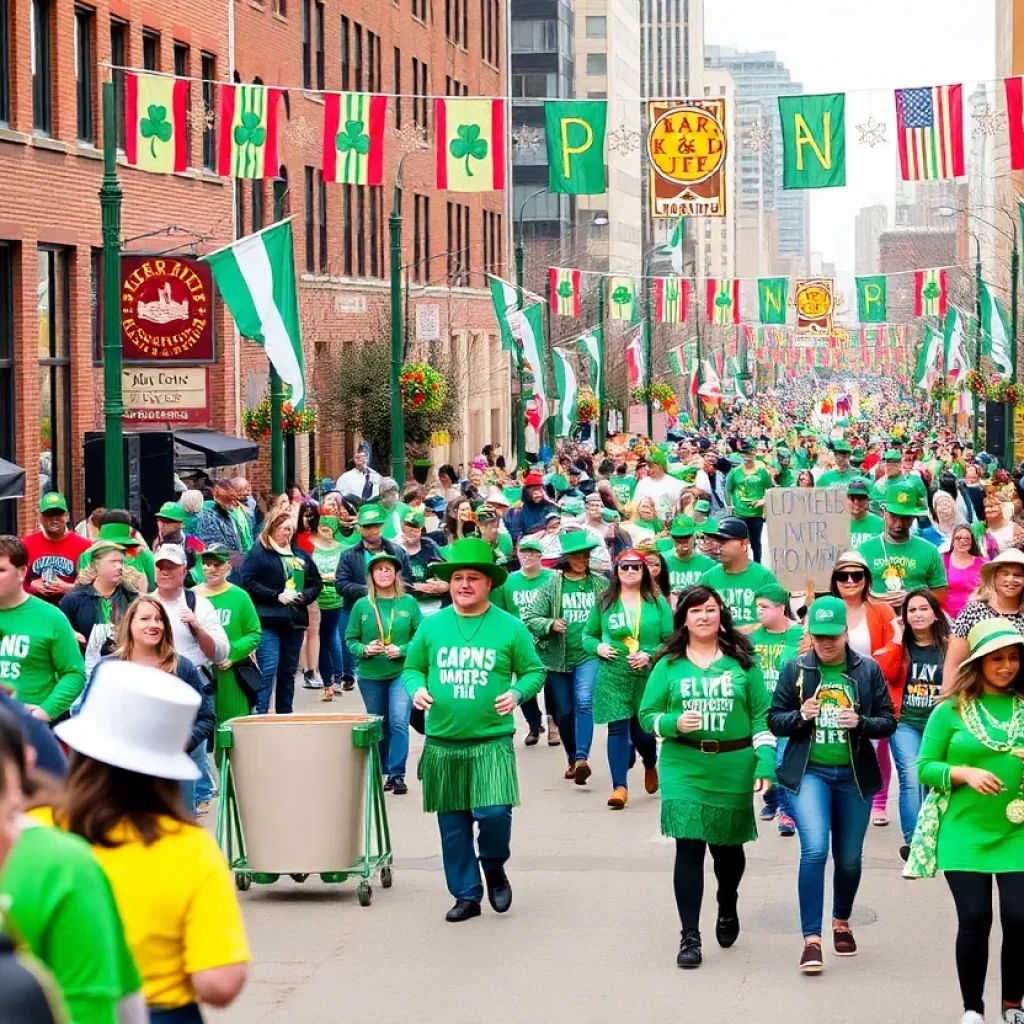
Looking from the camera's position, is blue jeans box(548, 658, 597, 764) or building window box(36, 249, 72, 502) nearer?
blue jeans box(548, 658, 597, 764)

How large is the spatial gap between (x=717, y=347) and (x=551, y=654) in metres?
107

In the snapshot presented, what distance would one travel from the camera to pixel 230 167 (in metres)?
25.5

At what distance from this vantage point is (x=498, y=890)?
11102 millimetres

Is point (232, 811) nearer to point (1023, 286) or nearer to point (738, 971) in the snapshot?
point (738, 971)

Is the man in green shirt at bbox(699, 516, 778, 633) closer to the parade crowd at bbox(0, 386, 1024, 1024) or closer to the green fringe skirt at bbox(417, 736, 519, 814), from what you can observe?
the parade crowd at bbox(0, 386, 1024, 1024)

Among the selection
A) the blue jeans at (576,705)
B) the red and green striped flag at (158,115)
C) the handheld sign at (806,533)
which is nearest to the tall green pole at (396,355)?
the red and green striped flag at (158,115)

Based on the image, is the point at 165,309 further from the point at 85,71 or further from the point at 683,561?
the point at 683,561

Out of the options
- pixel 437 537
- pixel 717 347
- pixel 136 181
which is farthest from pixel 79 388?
pixel 717 347

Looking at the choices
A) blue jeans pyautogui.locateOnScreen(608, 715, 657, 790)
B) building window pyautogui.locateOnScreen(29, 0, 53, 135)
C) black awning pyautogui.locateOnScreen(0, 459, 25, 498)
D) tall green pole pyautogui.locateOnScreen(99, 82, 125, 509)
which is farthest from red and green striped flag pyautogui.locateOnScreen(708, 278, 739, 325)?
blue jeans pyautogui.locateOnScreen(608, 715, 657, 790)

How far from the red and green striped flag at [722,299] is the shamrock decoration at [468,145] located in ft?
113

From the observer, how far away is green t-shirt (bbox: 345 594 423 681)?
14.5m

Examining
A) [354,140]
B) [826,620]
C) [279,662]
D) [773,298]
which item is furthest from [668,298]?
[826,620]

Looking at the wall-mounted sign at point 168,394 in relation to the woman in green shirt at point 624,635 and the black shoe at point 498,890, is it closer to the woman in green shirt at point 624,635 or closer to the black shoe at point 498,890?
the woman in green shirt at point 624,635

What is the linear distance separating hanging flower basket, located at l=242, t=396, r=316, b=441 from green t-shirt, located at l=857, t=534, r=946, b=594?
55.5 feet
